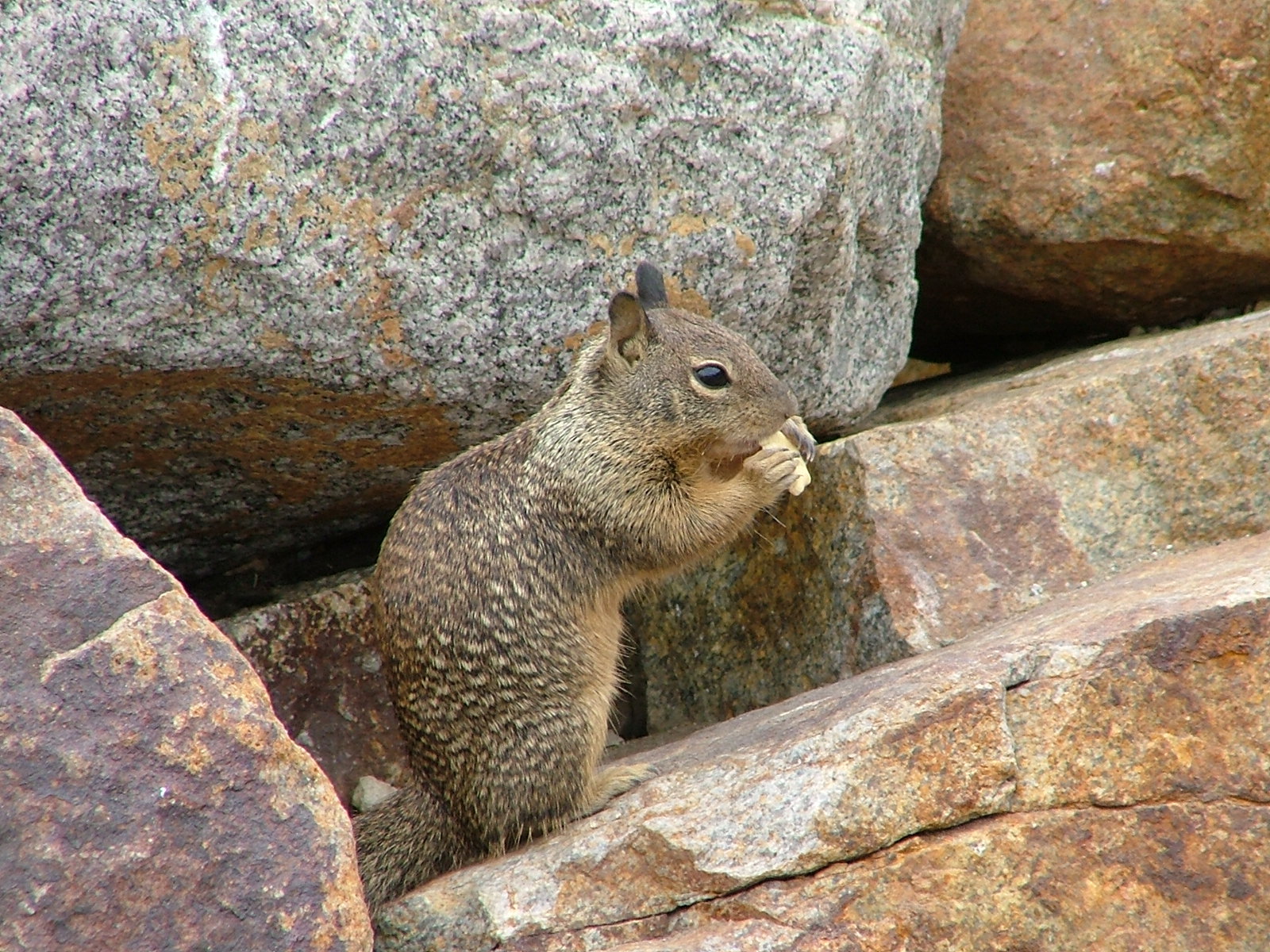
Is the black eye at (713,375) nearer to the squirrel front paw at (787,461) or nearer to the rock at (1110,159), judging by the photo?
the squirrel front paw at (787,461)

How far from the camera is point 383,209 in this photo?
16.5 ft

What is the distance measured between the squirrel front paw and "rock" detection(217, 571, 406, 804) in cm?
206

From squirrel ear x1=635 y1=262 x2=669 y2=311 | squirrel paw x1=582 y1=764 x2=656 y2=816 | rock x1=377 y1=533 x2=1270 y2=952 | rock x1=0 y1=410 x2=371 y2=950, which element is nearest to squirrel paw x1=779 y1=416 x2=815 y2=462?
squirrel ear x1=635 y1=262 x2=669 y2=311

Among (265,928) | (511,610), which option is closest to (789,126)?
(511,610)

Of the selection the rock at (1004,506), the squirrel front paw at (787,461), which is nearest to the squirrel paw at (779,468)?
the squirrel front paw at (787,461)

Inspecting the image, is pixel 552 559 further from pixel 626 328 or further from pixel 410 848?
pixel 410 848

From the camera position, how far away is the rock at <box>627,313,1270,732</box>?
5406 mm

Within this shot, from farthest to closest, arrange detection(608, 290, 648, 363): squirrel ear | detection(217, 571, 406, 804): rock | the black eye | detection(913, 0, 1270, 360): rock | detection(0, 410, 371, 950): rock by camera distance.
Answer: detection(913, 0, 1270, 360): rock, detection(217, 571, 406, 804): rock, the black eye, detection(608, 290, 648, 363): squirrel ear, detection(0, 410, 371, 950): rock

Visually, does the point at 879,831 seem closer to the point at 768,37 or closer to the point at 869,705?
Answer: the point at 869,705

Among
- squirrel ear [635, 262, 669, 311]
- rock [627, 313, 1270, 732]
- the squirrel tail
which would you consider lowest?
the squirrel tail

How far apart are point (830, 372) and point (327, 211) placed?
2430 mm

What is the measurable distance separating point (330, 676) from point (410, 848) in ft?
4.57

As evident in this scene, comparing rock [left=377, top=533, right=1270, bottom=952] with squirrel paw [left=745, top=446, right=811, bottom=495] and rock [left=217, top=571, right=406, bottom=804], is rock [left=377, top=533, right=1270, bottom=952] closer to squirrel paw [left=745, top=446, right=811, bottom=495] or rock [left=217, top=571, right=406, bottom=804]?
squirrel paw [left=745, top=446, right=811, bottom=495]

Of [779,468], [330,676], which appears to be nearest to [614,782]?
[779,468]
